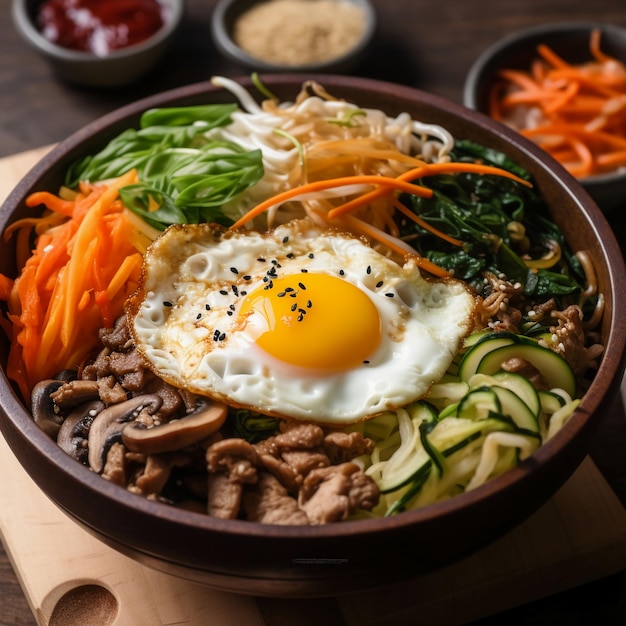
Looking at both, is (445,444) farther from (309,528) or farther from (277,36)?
(277,36)

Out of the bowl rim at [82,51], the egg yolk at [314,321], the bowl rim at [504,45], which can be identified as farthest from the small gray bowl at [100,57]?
the egg yolk at [314,321]

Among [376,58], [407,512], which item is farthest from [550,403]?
[376,58]

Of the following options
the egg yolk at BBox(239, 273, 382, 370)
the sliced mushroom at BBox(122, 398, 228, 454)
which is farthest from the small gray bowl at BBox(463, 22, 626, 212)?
the sliced mushroom at BBox(122, 398, 228, 454)

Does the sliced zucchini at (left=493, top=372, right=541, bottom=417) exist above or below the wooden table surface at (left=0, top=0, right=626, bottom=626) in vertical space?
above

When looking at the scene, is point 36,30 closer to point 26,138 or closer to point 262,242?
point 26,138

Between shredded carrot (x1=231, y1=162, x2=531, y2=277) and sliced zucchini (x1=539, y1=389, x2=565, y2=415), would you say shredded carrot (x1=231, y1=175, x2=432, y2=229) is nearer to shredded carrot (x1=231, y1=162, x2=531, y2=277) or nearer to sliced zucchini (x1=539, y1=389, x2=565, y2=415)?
shredded carrot (x1=231, y1=162, x2=531, y2=277)

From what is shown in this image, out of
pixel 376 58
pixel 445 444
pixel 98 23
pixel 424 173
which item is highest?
pixel 424 173
